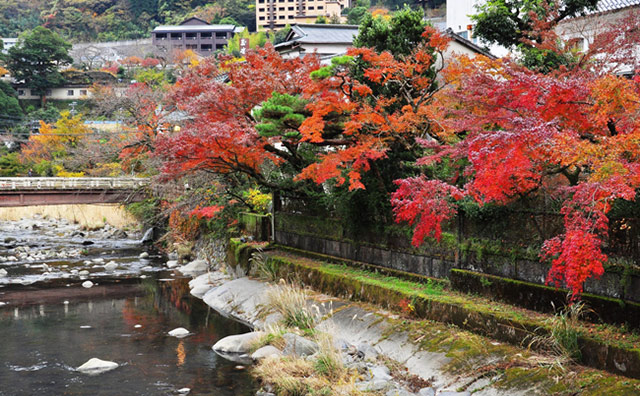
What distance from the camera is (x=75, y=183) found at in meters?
34.0

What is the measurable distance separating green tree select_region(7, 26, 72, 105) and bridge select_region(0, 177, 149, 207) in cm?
3536

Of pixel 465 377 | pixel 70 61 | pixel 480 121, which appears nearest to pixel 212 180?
pixel 480 121

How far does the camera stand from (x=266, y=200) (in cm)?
2361

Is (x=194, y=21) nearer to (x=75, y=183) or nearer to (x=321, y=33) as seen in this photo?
(x=321, y=33)

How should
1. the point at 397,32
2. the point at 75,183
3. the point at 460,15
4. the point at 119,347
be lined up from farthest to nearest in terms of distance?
the point at 460,15, the point at 75,183, the point at 397,32, the point at 119,347

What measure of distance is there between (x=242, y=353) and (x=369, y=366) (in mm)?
3364

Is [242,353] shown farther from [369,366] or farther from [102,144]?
[102,144]

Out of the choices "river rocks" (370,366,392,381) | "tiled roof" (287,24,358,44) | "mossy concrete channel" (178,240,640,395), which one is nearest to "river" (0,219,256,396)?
"mossy concrete channel" (178,240,640,395)

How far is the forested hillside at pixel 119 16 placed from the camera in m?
96.4

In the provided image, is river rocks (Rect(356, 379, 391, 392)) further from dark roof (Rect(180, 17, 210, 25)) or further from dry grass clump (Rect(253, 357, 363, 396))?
dark roof (Rect(180, 17, 210, 25))

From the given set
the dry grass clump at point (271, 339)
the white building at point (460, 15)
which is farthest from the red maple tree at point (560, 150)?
the white building at point (460, 15)

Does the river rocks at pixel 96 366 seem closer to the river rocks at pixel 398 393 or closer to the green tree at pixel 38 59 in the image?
the river rocks at pixel 398 393

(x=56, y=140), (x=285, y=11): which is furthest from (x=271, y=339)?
(x=285, y=11)

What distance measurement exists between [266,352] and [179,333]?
3.46 metres
